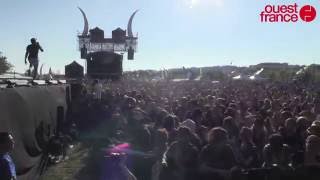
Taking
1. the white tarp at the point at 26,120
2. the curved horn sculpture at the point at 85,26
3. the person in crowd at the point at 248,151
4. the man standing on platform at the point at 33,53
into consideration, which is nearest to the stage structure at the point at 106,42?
the curved horn sculpture at the point at 85,26

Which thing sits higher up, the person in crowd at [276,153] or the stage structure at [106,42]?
the stage structure at [106,42]

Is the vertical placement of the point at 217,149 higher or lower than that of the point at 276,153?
higher

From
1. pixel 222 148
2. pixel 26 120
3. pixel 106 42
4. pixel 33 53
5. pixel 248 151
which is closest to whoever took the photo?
pixel 222 148

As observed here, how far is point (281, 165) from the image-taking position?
7.93 metres

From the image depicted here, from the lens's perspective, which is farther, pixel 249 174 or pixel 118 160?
pixel 249 174

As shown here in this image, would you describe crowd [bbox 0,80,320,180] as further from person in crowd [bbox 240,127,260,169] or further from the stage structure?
the stage structure

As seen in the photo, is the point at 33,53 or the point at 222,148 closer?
the point at 222,148

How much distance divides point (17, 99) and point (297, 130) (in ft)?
16.4

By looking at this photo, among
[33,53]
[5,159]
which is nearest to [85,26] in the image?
[33,53]

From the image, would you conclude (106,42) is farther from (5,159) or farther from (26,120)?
(5,159)

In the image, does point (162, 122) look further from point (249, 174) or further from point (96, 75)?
point (96, 75)

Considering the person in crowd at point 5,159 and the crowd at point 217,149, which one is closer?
the person in crowd at point 5,159

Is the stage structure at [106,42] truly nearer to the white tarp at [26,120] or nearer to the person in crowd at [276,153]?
the white tarp at [26,120]

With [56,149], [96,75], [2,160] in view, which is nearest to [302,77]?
[96,75]
